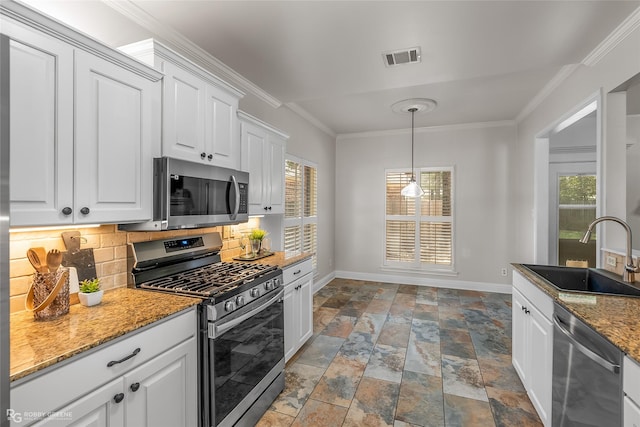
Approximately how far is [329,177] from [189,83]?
12.3ft

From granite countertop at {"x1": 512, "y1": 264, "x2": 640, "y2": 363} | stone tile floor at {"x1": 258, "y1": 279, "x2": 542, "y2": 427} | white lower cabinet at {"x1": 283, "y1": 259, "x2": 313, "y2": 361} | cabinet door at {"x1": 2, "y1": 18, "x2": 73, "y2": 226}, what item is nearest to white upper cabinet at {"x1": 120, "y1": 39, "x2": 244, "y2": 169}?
cabinet door at {"x1": 2, "y1": 18, "x2": 73, "y2": 226}

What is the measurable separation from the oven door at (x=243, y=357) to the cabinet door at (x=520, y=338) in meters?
Result: 1.81

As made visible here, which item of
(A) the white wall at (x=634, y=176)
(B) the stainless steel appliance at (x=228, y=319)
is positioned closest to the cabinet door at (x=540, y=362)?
(A) the white wall at (x=634, y=176)

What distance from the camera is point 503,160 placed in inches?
192

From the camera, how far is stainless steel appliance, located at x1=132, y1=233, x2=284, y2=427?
5.41ft

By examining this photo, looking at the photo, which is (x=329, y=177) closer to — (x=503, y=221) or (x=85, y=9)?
(x=503, y=221)

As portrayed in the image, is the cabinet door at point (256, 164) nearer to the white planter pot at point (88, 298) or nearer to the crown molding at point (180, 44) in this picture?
the crown molding at point (180, 44)

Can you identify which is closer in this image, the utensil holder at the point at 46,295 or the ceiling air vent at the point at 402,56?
the utensil holder at the point at 46,295

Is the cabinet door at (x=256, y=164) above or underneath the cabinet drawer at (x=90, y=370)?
above

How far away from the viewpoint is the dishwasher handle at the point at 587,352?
1.19 meters

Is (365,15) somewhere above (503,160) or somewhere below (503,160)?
above

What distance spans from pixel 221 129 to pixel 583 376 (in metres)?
2.56

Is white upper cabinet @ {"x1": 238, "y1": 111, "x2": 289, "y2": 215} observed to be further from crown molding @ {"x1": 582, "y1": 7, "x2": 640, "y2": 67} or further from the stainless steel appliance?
crown molding @ {"x1": 582, "y1": 7, "x2": 640, "y2": 67}

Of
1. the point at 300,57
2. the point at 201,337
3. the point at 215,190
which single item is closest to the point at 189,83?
the point at 215,190
